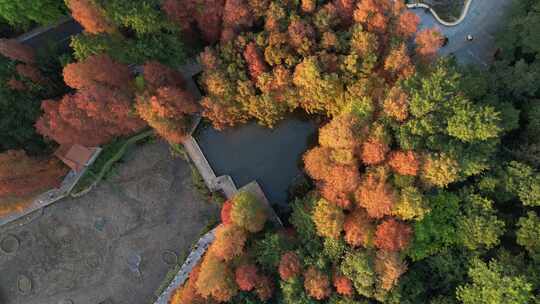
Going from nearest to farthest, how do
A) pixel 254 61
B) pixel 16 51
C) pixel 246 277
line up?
pixel 246 277, pixel 254 61, pixel 16 51

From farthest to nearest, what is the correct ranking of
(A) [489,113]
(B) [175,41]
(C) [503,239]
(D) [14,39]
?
(D) [14,39] → (B) [175,41] → (C) [503,239] → (A) [489,113]

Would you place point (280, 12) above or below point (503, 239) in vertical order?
above

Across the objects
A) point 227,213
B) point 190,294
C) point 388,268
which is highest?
point 388,268

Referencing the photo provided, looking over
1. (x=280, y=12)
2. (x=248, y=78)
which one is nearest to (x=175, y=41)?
(x=248, y=78)

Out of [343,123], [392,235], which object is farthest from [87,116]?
[392,235]

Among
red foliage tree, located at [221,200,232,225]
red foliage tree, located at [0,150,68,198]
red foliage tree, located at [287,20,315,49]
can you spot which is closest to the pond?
red foliage tree, located at [221,200,232,225]

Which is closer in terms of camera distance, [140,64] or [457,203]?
[457,203]

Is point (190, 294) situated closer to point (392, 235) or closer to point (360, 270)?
point (360, 270)

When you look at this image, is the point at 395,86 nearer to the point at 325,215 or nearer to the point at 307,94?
the point at 307,94
